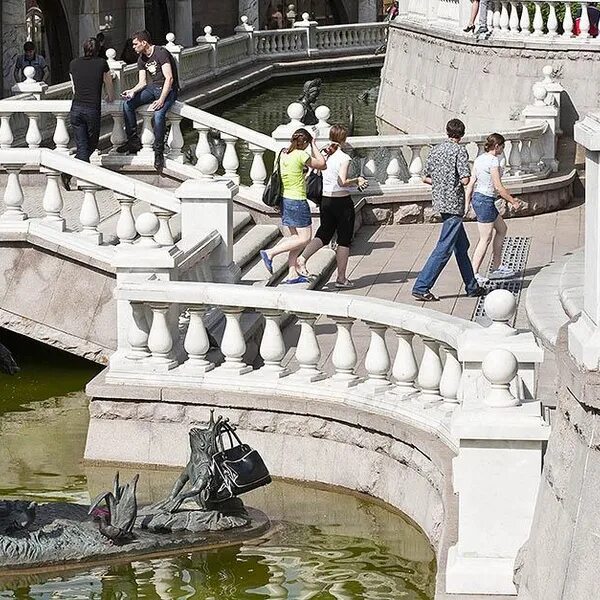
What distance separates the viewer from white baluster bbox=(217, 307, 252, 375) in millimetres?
11367

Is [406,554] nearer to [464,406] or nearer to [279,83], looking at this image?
[464,406]

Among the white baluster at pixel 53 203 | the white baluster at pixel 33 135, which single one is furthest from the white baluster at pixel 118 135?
the white baluster at pixel 53 203

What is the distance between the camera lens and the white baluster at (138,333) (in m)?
11.5

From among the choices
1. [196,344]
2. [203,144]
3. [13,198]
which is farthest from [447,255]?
[203,144]

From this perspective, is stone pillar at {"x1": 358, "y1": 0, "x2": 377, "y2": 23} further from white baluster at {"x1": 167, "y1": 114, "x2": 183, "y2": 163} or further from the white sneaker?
the white sneaker

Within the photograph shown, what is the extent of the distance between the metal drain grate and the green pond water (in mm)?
8754

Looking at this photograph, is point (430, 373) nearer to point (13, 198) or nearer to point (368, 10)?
point (13, 198)

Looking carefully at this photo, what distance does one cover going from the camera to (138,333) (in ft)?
37.9

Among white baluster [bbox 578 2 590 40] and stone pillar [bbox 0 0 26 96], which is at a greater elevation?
white baluster [bbox 578 2 590 40]

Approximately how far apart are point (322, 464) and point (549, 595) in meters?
4.20

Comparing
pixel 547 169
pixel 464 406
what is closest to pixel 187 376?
pixel 464 406

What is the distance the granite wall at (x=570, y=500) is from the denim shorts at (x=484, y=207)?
308 inches

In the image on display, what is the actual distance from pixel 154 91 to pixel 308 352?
776cm

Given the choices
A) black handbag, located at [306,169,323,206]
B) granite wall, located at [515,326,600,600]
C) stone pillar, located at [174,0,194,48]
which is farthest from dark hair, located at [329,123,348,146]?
stone pillar, located at [174,0,194,48]
